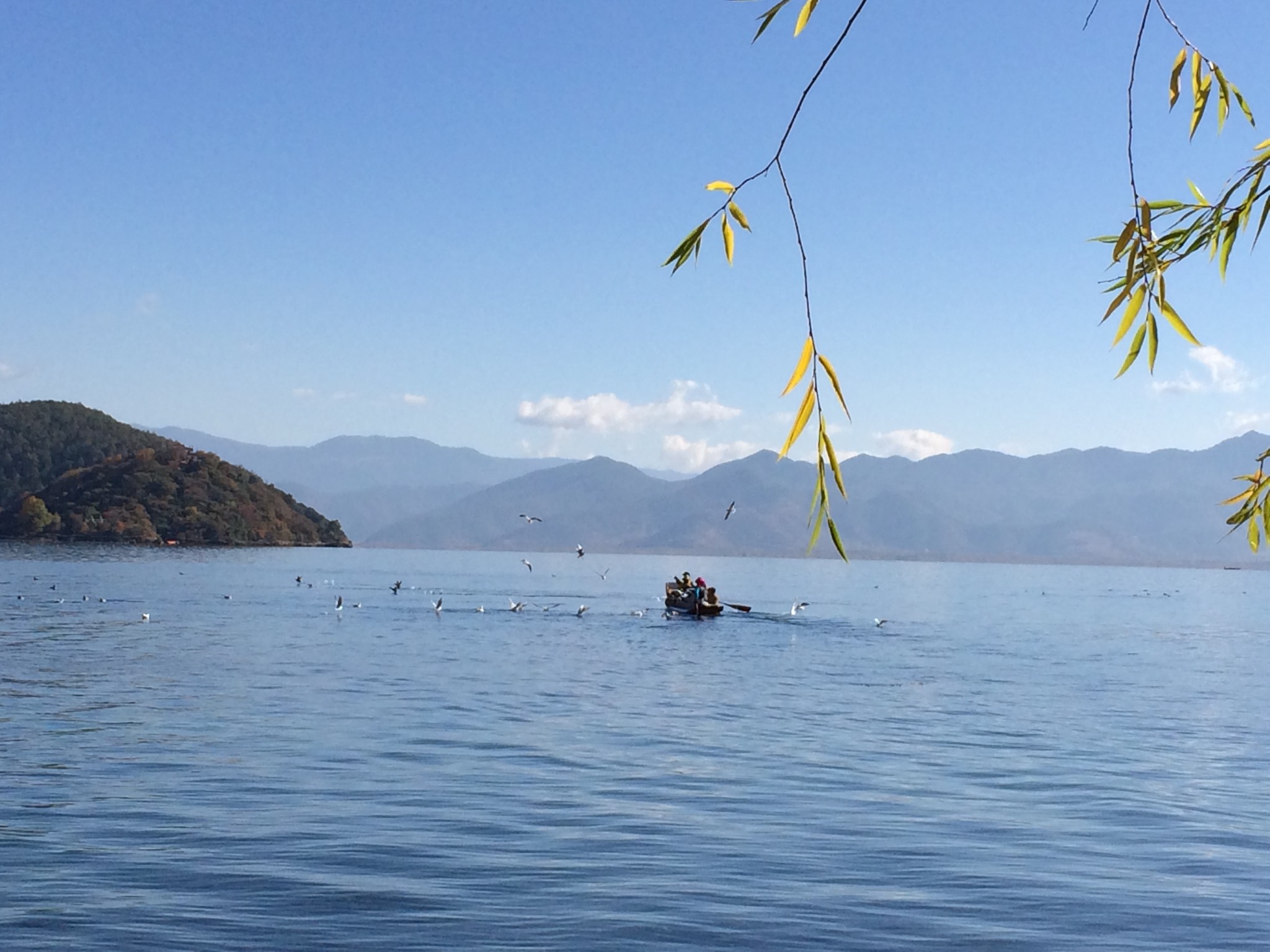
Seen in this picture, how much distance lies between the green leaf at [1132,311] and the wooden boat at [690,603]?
78313 mm

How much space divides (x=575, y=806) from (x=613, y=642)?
149ft

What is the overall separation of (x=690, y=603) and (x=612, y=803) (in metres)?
65.4

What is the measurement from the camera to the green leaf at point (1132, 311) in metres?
7.64

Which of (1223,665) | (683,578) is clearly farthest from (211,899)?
(683,578)

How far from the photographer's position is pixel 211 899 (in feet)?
51.2

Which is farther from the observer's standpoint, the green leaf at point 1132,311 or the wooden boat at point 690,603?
the wooden boat at point 690,603

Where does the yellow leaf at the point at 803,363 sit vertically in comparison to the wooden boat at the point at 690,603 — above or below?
above

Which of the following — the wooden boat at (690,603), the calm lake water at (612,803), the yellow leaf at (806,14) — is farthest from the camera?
the wooden boat at (690,603)

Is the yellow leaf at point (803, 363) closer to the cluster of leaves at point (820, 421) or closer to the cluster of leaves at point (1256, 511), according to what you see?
the cluster of leaves at point (820, 421)

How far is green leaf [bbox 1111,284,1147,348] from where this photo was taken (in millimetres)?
7645

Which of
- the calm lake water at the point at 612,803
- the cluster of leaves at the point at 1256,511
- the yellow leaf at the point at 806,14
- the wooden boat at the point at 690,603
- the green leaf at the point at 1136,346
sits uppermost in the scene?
the yellow leaf at the point at 806,14

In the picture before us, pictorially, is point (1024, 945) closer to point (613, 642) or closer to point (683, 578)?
point (613, 642)

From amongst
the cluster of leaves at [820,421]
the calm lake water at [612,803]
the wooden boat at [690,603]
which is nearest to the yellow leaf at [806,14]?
the cluster of leaves at [820,421]

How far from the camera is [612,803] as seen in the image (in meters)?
22.5
